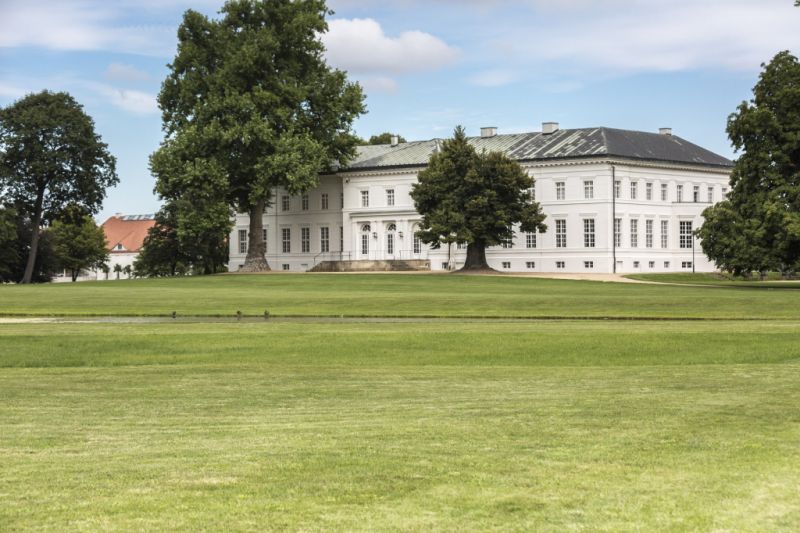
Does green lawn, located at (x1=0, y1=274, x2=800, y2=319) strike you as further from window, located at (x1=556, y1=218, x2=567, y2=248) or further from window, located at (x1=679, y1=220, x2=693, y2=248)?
window, located at (x1=679, y1=220, x2=693, y2=248)

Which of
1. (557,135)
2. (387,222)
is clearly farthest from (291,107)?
(557,135)

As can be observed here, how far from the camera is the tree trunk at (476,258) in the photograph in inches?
3445

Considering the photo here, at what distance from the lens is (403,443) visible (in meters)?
11.1

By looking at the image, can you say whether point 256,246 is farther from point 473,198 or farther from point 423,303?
point 423,303

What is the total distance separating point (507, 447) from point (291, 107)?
78105 mm

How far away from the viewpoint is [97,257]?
139 meters

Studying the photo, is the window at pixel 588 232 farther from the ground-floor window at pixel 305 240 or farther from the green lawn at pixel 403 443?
the green lawn at pixel 403 443

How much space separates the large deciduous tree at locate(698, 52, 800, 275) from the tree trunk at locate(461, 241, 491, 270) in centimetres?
2500

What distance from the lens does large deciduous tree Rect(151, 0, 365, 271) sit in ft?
272

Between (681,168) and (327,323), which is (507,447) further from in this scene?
(681,168)

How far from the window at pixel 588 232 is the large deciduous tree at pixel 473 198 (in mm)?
6824

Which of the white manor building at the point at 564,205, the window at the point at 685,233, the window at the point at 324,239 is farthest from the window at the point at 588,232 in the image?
the window at the point at 324,239

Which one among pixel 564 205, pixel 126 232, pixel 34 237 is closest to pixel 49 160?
pixel 34 237

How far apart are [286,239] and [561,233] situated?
86.9 ft
